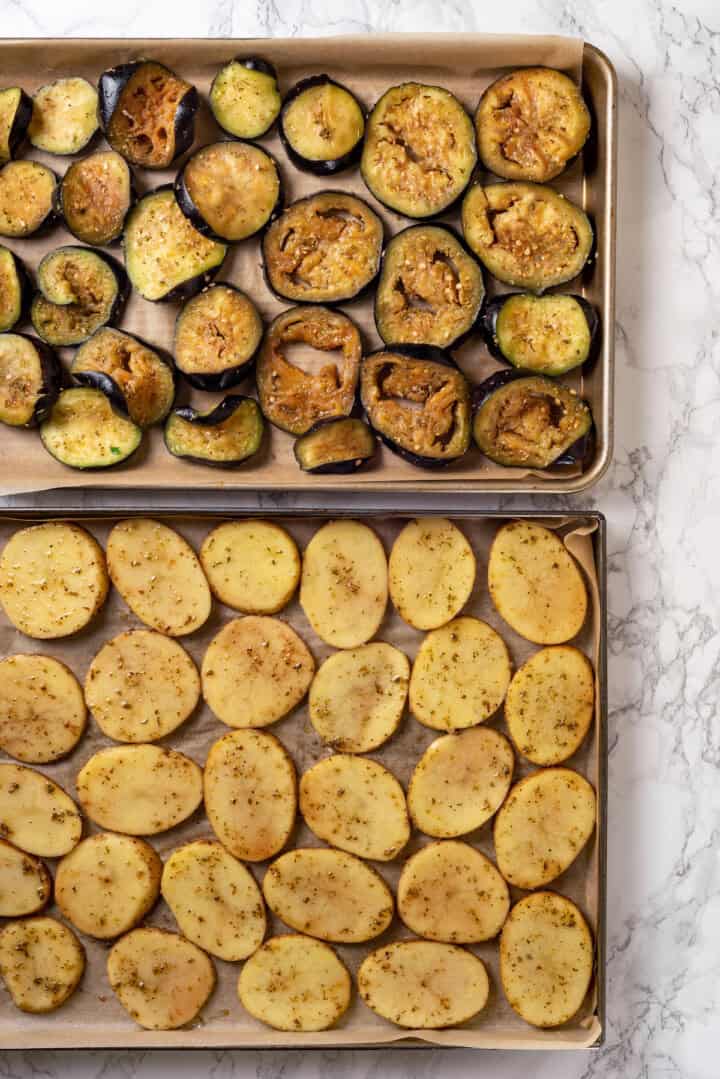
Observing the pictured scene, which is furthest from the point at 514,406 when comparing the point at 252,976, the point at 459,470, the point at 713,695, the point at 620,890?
the point at 252,976

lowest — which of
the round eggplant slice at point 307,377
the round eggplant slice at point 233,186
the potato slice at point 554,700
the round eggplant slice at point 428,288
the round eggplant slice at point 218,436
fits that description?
the potato slice at point 554,700

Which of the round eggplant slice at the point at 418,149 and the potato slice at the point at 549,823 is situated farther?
the potato slice at the point at 549,823

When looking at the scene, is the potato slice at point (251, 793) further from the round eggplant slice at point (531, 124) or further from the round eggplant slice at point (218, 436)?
the round eggplant slice at point (531, 124)

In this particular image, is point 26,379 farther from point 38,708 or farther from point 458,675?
point 458,675

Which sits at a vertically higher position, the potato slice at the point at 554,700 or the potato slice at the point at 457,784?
the potato slice at the point at 554,700

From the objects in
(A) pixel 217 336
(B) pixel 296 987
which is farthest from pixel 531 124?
(B) pixel 296 987

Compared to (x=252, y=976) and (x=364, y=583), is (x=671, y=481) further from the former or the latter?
(x=252, y=976)

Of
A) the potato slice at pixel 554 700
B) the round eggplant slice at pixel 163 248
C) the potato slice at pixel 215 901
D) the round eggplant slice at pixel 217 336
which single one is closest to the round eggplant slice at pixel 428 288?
the round eggplant slice at pixel 217 336
